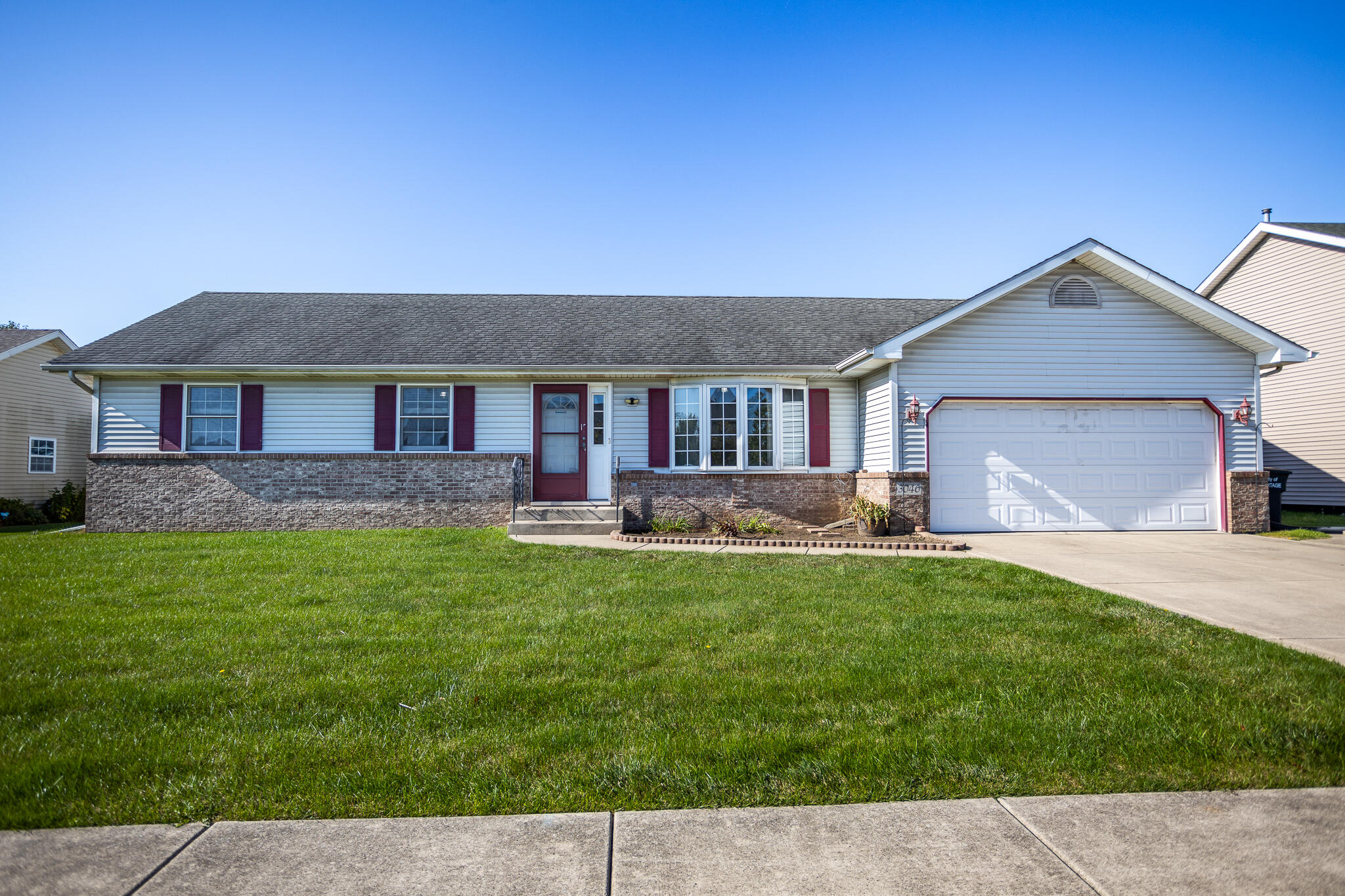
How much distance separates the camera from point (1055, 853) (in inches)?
92.7

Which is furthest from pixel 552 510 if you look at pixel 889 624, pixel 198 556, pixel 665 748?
Answer: pixel 665 748

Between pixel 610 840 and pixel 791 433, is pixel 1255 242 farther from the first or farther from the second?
pixel 610 840

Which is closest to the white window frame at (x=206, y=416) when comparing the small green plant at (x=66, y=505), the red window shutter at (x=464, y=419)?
the red window shutter at (x=464, y=419)

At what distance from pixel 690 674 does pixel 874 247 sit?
1279cm

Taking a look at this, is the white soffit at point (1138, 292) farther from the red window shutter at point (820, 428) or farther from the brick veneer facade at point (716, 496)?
the brick veneer facade at point (716, 496)

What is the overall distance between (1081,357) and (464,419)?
38.6ft

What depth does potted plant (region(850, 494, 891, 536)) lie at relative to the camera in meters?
12.0

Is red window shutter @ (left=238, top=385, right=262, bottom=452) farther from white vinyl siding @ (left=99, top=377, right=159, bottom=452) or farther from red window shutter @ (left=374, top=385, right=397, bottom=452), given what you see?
red window shutter @ (left=374, top=385, right=397, bottom=452)

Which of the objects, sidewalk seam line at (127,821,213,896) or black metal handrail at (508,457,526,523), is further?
black metal handrail at (508,457,526,523)

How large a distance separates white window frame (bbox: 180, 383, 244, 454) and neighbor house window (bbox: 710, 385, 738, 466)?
944 cm

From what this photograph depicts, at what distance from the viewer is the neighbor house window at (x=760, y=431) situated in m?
14.0

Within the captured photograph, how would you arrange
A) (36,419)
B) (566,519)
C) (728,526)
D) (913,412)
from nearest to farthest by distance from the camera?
(913,412) → (728,526) → (566,519) → (36,419)

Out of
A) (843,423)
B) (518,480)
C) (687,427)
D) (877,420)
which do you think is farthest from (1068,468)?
(518,480)

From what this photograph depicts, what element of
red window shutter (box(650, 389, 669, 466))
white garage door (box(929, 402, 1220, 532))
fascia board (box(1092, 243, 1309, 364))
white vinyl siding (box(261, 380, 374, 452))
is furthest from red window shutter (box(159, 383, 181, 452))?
fascia board (box(1092, 243, 1309, 364))
